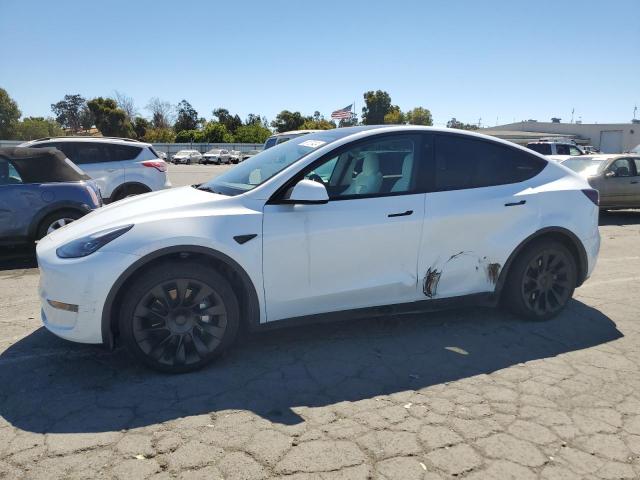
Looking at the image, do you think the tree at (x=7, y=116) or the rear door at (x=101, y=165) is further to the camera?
the tree at (x=7, y=116)

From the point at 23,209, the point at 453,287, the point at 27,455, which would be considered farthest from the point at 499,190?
the point at 23,209

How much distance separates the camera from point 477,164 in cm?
425

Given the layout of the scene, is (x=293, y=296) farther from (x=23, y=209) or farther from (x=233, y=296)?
(x=23, y=209)

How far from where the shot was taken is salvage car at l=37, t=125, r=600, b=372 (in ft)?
10.7

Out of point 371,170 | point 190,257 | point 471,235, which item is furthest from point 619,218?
point 190,257

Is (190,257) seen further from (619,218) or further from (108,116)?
(108,116)

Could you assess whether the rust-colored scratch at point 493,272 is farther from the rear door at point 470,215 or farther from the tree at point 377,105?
the tree at point 377,105

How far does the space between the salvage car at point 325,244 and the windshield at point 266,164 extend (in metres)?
0.02

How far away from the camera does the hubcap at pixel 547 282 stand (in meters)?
4.38

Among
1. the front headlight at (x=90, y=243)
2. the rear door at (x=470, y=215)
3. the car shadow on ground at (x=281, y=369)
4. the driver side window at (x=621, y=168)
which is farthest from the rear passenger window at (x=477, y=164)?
the driver side window at (x=621, y=168)

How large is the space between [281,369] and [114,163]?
779 centimetres

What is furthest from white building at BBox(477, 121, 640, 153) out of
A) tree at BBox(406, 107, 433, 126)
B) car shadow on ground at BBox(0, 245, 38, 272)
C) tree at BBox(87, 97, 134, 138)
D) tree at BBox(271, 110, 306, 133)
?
car shadow on ground at BBox(0, 245, 38, 272)

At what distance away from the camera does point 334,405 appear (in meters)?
3.05

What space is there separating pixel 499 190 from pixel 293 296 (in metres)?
1.97
